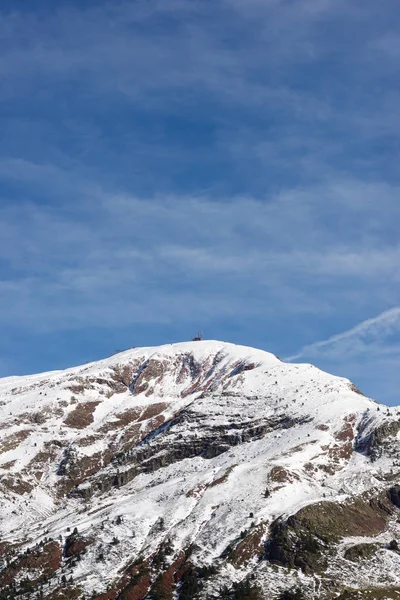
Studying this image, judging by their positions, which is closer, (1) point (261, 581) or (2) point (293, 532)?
(1) point (261, 581)

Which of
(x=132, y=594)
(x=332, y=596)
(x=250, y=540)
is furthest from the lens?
(x=250, y=540)

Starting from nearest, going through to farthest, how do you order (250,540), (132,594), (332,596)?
(332,596) < (132,594) < (250,540)

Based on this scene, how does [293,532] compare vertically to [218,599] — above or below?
above

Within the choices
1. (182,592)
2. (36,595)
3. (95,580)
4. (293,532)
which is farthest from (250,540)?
(36,595)

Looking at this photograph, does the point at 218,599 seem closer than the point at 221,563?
Yes

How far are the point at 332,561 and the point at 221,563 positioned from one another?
79.2 ft

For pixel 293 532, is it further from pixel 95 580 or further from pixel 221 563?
pixel 95 580

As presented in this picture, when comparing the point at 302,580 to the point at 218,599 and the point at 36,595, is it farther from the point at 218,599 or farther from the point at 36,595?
the point at 36,595

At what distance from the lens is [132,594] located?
18750 centimetres

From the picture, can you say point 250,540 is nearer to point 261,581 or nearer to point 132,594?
point 261,581

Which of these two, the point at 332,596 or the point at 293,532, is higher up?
the point at 293,532

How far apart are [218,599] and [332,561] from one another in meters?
27.6

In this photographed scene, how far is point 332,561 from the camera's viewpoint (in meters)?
189

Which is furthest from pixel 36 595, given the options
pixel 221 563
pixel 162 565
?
pixel 221 563
